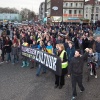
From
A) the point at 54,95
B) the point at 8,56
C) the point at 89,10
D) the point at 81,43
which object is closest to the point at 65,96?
the point at 54,95

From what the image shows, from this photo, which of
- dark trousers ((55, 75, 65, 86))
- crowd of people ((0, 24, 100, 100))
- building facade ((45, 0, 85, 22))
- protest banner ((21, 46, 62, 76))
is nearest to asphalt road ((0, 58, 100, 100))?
dark trousers ((55, 75, 65, 86))

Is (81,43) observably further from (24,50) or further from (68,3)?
(68,3)

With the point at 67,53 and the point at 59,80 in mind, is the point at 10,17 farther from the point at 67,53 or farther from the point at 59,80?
the point at 59,80

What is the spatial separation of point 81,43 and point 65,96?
290 inches

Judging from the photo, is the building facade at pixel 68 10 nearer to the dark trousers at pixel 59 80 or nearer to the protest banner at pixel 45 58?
the protest banner at pixel 45 58

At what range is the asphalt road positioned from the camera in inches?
293

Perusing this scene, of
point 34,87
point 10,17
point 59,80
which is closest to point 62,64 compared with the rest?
point 59,80

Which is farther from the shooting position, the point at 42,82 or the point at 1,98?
the point at 42,82

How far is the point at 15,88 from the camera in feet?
27.2

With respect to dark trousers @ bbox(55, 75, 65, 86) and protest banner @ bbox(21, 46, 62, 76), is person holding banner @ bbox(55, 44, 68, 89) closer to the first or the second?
dark trousers @ bbox(55, 75, 65, 86)

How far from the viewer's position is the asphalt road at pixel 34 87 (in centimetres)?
744

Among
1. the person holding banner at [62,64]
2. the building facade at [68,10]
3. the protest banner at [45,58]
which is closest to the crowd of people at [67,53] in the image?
the person holding banner at [62,64]

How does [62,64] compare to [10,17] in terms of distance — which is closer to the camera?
[62,64]

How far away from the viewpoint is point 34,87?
8.44m
